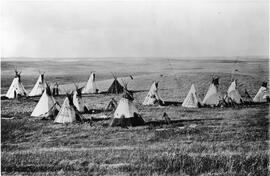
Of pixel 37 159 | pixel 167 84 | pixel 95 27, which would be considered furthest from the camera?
pixel 167 84

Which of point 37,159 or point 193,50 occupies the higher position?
point 193,50

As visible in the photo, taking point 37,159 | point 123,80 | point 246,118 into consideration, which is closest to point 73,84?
point 123,80

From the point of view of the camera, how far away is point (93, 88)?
23.8 ft

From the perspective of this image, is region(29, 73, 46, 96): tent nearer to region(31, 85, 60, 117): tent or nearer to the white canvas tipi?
region(31, 85, 60, 117): tent

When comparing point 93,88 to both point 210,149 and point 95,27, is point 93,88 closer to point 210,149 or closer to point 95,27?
point 95,27

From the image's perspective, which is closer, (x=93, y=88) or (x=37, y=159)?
(x=37, y=159)

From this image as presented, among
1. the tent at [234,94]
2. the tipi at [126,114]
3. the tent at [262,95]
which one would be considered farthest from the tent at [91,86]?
the tent at [262,95]

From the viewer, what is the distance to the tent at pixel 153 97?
7.15 meters

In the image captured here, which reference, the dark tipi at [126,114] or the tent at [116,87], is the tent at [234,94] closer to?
the dark tipi at [126,114]

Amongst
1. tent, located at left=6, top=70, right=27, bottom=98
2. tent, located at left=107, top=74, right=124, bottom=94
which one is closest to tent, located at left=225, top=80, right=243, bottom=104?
tent, located at left=107, top=74, right=124, bottom=94

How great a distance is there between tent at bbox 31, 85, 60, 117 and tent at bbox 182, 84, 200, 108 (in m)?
2.37

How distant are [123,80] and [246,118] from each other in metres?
2.36

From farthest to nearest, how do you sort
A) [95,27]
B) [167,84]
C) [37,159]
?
[167,84] < [95,27] < [37,159]

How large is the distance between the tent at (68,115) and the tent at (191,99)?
1.93 metres
